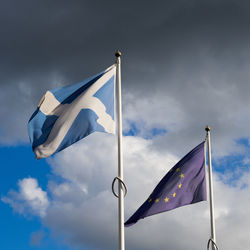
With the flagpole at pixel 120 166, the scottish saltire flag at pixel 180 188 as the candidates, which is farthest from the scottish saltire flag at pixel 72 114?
the scottish saltire flag at pixel 180 188

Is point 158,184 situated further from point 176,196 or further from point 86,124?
point 86,124

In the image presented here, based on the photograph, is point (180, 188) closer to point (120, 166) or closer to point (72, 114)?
point (120, 166)

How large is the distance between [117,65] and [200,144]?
7.77 m

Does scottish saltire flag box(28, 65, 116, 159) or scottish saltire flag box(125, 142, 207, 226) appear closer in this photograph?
scottish saltire flag box(28, 65, 116, 159)

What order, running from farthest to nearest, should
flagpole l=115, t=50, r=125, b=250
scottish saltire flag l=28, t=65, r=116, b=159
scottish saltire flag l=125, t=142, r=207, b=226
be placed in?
scottish saltire flag l=125, t=142, r=207, b=226, scottish saltire flag l=28, t=65, r=116, b=159, flagpole l=115, t=50, r=125, b=250

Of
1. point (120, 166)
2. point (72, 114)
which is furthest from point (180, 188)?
point (72, 114)

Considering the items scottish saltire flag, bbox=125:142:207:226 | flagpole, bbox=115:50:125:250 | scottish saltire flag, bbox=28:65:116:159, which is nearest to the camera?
flagpole, bbox=115:50:125:250

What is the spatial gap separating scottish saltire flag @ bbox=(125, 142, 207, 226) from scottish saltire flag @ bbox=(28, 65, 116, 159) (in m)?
5.46

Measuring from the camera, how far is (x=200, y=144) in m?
29.8

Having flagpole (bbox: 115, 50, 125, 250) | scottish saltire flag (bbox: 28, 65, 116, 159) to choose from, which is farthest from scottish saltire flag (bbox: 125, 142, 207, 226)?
scottish saltire flag (bbox: 28, 65, 116, 159)

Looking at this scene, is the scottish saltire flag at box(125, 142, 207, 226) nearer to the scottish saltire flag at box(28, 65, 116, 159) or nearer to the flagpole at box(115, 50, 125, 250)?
the flagpole at box(115, 50, 125, 250)

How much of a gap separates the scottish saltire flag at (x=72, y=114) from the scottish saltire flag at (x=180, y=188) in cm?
546

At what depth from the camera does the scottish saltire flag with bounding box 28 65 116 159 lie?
23000 mm

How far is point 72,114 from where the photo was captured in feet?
77.3
